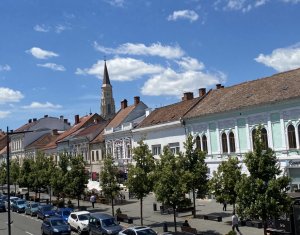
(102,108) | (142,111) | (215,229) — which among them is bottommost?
(215,229)

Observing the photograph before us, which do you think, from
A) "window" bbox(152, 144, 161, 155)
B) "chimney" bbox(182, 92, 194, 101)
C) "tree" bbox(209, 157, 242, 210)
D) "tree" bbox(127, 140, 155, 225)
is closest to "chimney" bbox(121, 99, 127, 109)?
"chimney" bbox(182, 92, 194, 101)

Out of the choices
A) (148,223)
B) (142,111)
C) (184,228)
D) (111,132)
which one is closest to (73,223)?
(148,223)

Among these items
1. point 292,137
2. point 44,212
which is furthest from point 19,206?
point 292,137

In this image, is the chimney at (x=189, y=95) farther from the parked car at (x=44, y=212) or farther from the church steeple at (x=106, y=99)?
the church steeple at (x=106, y=99)

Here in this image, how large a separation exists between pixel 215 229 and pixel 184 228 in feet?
8.88

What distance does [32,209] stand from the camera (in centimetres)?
4688

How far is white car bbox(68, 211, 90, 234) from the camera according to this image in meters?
33.1

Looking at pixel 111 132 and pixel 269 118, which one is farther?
pixel 111 132

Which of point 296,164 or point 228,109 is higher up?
point 228,109

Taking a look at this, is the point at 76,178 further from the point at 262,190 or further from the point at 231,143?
the point at 262,190

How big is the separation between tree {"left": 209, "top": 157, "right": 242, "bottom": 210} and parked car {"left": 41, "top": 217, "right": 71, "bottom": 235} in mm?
10625

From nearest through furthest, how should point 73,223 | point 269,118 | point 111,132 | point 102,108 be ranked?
point 73,223 < point 269,118 < point 111,132 < point 102,108

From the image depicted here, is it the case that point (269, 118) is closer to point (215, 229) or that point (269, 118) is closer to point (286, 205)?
point (215, 229)

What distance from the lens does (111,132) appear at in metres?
64.4
